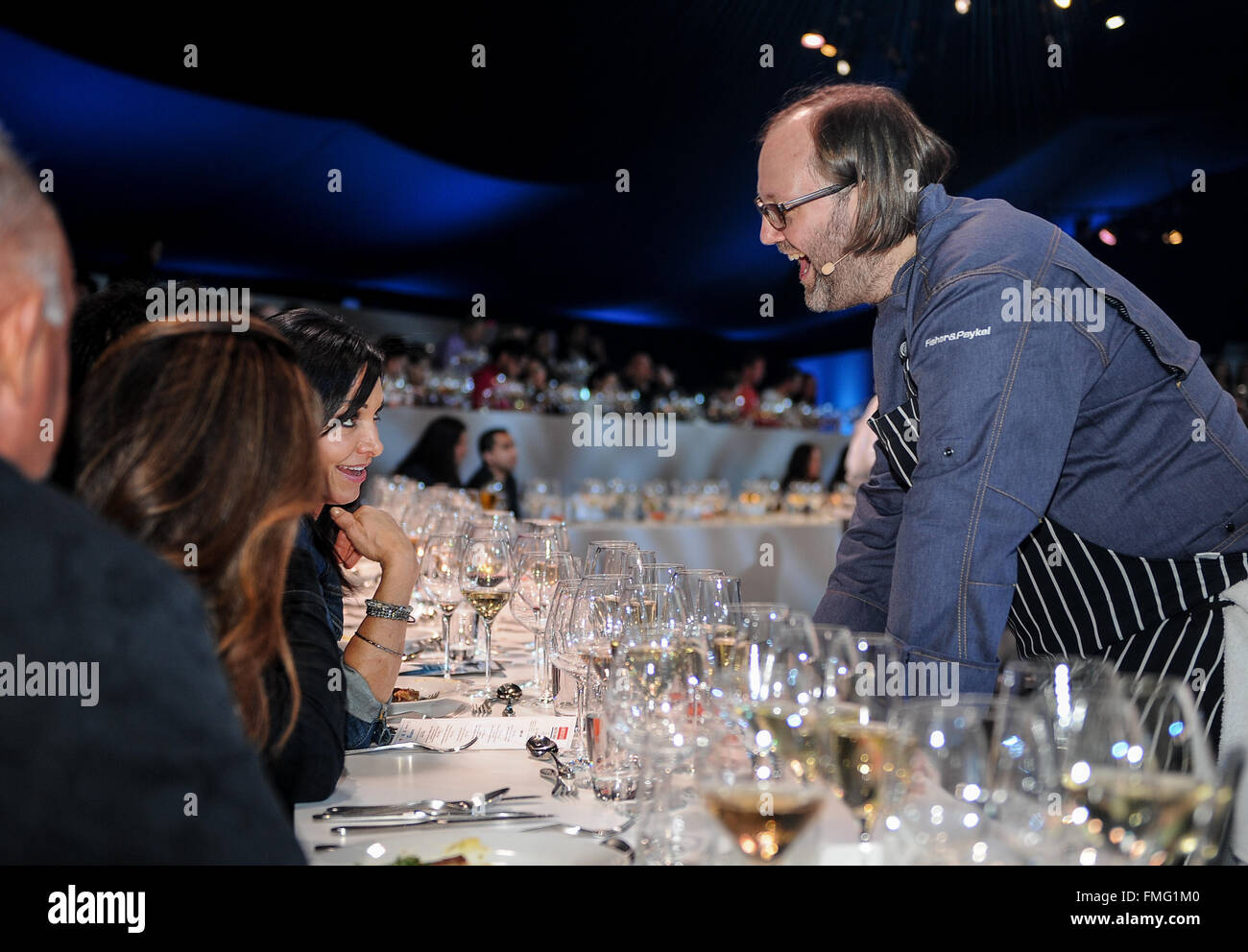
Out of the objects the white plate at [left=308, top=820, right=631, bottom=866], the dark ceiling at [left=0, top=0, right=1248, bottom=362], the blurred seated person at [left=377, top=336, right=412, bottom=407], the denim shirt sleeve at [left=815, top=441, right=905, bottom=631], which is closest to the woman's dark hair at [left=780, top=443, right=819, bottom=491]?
the dark ceiling at [left=0, top=0, right=1248, bottom=362]

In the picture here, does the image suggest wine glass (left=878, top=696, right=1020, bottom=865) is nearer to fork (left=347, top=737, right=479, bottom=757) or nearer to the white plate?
the white plate

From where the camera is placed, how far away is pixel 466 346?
7.68 metres

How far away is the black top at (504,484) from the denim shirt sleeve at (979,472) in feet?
15.1

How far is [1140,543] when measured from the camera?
1622mm

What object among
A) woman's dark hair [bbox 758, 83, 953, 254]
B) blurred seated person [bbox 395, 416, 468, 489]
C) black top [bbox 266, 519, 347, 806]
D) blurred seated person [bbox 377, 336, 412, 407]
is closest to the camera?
black top [bbox 266, 519, 347, 806]

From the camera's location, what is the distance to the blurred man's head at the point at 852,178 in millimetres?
1728

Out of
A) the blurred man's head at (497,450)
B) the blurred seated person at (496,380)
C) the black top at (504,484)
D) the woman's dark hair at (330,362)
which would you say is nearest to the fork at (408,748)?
the woman's dark hair at (330,362)

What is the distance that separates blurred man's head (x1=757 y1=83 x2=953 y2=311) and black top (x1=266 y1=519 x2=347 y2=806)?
1.05 metres

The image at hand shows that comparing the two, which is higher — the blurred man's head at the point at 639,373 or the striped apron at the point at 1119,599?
the blurred man's head at the point at 639,373

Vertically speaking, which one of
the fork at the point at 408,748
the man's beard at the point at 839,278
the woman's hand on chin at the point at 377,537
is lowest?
the fork at the point at 408,748

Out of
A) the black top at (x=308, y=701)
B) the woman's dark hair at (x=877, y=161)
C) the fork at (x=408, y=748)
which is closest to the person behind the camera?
the black top at (x=308, y=701)

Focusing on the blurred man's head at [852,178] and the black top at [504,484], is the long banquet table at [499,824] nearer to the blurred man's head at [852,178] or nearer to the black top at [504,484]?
the blurred man's head at [852,178]

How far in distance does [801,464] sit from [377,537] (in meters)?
6.30

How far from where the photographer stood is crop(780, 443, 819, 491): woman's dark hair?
25.6ft
